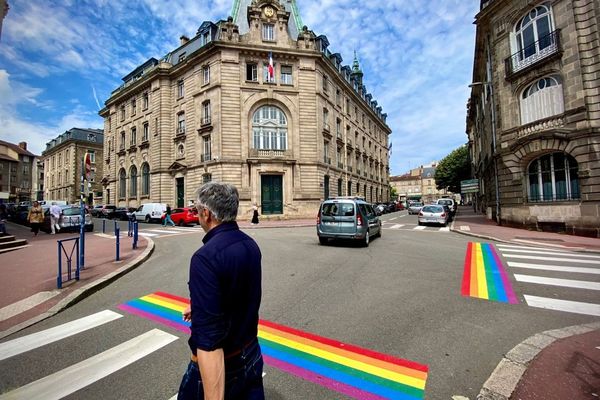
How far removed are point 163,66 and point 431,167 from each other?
326ft

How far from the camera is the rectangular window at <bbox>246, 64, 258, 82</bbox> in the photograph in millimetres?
26750

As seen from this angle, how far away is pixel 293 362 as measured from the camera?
2.88 metres

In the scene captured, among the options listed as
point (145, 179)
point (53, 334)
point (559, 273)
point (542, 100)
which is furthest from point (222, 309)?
point (145, 179)

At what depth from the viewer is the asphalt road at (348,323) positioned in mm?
2611

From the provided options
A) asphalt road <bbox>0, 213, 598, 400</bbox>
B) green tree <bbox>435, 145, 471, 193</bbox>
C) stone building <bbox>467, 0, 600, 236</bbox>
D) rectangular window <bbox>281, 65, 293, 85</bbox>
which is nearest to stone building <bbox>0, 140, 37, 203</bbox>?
rectangular window <bbox>281, 65, 293, 85</bbox>

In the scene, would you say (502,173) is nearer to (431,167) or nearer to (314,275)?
(314,275)

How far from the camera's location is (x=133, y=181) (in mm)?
35281

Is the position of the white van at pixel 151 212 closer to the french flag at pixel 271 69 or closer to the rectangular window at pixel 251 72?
the rectangular window at pixel 251 72

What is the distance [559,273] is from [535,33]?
14774 millimetres

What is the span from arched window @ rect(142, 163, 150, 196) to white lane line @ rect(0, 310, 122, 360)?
32.2 metres

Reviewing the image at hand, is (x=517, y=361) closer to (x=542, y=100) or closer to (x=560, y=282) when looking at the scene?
(x=560, y=282)

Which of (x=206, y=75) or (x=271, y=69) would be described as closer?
(x=271, y=69)

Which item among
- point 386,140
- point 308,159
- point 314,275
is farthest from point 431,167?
point 314,275

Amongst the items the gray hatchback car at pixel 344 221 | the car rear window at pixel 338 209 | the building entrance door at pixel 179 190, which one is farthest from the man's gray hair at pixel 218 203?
the building entrance door at pixel 179 190
